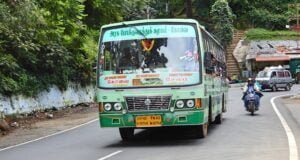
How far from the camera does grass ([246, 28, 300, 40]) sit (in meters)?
67.8

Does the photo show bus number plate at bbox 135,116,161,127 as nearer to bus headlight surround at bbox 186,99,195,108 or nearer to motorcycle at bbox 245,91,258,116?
bus headlight surround at bbox 186,99,195,108

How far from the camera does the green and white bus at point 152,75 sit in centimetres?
1354

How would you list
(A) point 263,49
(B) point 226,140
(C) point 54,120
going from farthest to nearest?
(A) point 263,49 → (C) point 54,120 → (B) point 226,140

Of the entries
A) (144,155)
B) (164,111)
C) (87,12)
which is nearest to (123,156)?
(144,155)

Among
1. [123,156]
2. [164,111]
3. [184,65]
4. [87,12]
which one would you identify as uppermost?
[87,12]

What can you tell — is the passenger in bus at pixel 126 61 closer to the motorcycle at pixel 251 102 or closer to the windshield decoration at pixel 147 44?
the windshield decoration at pixel 147 44

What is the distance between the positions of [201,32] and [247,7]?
6008cm

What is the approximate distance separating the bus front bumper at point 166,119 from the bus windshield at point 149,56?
698 millimetres

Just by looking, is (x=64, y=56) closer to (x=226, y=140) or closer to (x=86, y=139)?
(x=86, y=139)

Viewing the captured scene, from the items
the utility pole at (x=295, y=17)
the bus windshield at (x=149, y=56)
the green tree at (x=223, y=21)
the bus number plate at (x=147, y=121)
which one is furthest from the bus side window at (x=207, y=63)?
the utility pole at (x=295, y=17)

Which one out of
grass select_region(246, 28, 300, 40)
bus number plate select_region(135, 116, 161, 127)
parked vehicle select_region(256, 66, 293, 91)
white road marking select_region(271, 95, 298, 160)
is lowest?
white road marking select_region(271, 95, 298, 160)

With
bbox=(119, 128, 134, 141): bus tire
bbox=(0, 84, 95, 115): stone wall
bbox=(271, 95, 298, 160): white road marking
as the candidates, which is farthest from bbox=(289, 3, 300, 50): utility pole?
bbox=(119, 128, 134, 141): bus tire

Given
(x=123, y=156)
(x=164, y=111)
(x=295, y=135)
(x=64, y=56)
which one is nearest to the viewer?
(x=123, y=156)

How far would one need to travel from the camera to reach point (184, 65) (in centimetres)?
1379
